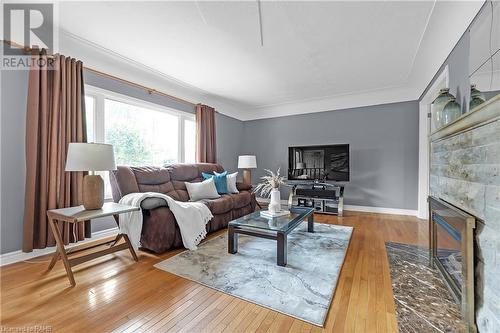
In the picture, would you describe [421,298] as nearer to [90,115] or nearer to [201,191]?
[201,191]

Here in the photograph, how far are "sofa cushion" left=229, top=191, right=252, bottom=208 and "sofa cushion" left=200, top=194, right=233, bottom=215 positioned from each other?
124mm

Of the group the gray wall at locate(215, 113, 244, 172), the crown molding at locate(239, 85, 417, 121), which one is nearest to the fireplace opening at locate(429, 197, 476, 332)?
the crown molding at locate(239, 85, 417, 121)

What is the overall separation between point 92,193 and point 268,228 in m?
1.80

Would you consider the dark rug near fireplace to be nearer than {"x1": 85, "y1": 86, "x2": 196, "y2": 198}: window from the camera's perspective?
Yes

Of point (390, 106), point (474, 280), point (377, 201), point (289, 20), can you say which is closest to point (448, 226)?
point (474, 280)

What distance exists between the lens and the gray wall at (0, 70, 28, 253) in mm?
2242

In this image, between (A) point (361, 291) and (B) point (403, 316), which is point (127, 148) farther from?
(B) point (403, 316)

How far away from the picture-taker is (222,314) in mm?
1494

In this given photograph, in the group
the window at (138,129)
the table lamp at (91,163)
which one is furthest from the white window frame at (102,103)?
the table lamp at (91,163)

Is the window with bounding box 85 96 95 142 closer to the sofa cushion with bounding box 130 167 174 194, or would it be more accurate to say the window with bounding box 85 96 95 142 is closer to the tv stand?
the sofa cushion with bounding box 130 167 174 194

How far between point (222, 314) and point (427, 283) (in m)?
1.73

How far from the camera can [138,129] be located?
3686mm

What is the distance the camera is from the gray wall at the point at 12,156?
7.36 ft
